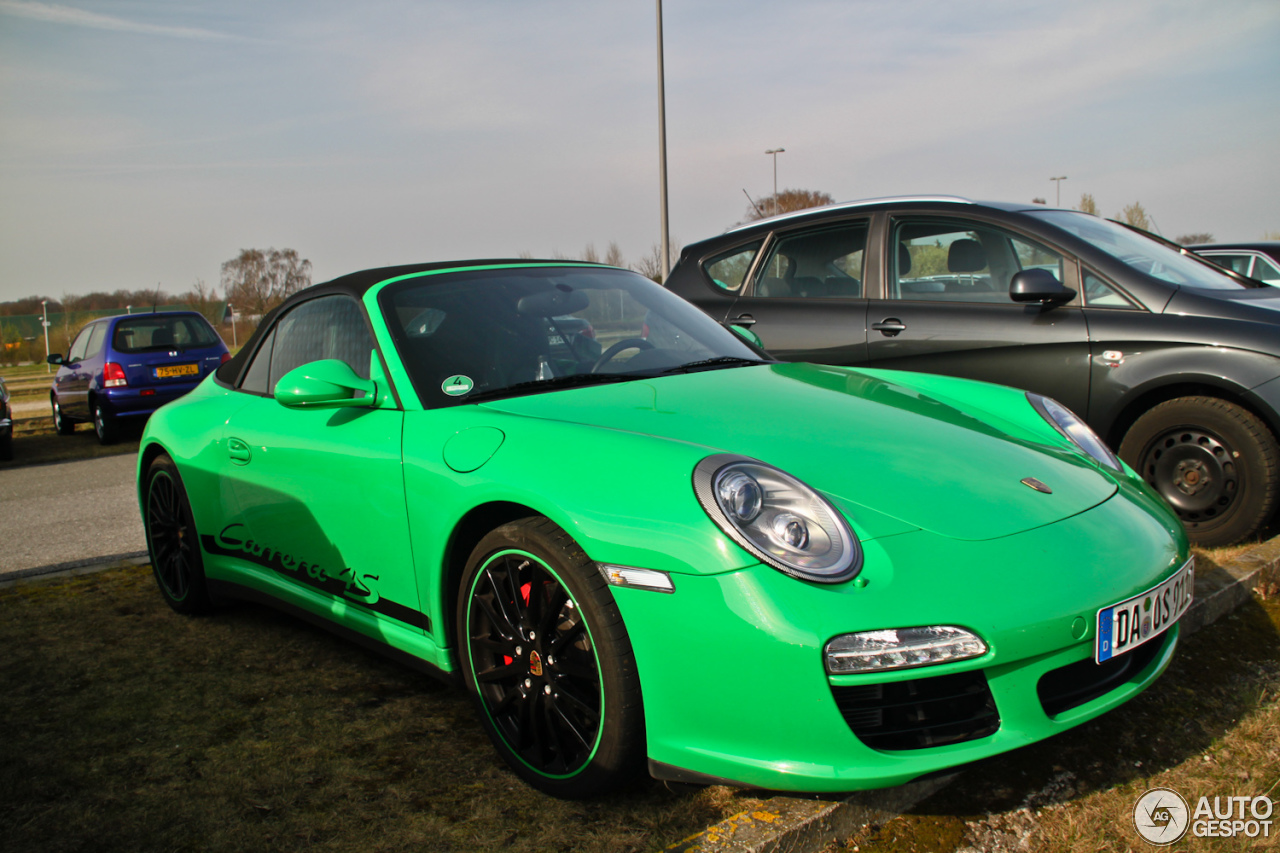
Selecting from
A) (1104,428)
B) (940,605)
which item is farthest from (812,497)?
(1104,428)

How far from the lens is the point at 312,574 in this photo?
321 centimetres

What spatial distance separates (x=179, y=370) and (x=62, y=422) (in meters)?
2.49

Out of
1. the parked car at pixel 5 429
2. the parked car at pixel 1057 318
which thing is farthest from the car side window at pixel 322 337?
the parked car at pixel 5 429

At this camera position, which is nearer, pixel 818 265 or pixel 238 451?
pixel 238 451

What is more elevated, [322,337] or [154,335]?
[322,337]

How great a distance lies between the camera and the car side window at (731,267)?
5.68 metres

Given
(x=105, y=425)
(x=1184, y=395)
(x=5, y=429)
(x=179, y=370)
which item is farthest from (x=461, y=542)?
(x=105, y=425)

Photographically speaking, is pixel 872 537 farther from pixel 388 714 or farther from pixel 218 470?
pixel 218 470

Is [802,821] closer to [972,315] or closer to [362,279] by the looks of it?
[362,279]

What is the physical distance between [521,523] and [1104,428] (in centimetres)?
316

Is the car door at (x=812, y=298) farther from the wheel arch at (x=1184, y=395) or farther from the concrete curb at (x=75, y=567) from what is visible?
the concrete curb at (x=75, y=567)

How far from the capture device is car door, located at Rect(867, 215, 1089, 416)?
4477mm

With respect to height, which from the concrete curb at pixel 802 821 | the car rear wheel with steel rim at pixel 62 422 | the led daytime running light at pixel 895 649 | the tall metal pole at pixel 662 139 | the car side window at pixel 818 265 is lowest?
the car rear wheel with steel rim at pixel 62 422

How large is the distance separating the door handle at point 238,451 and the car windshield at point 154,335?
9425 millimetres
